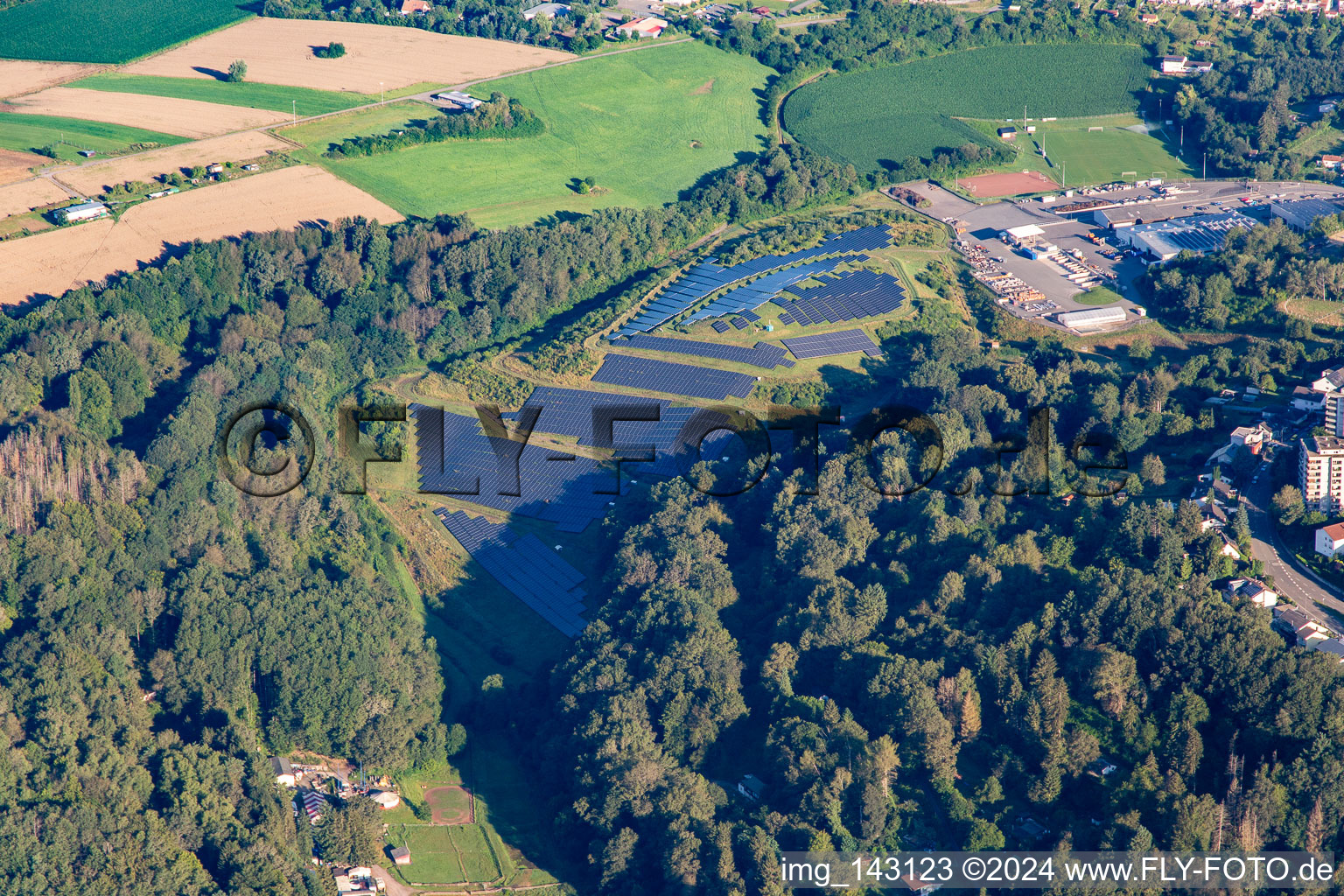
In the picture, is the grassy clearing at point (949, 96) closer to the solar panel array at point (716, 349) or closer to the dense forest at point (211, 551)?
the dense forest at point (211, 551)

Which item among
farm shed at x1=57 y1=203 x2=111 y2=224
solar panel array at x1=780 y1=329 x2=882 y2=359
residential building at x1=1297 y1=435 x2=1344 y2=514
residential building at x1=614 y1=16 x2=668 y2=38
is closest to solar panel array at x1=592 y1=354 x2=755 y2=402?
solar panel array at x1=780 y1=329 x2=882 y2=359

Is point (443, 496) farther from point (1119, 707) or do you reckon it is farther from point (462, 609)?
point (1119, 707)

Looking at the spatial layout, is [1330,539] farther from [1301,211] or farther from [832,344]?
[1301,211]

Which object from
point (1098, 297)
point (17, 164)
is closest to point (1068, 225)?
point (1098, 297)

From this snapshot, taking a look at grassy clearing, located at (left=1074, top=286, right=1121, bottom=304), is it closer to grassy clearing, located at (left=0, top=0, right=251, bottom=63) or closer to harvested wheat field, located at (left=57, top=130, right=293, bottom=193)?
harvested wheat field, located at (left=57, top=130, right=293, bottom=193)

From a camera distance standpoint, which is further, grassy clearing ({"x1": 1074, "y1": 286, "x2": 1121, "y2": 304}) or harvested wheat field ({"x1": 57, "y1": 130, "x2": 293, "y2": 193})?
harvested wheat field ({"x1": 57, "y1": 130, "x2": 293, "y2": 193})

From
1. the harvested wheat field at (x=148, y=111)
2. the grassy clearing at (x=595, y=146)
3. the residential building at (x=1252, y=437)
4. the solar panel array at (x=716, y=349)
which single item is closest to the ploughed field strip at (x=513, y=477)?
the solar panel array at (x=716, y=349)
